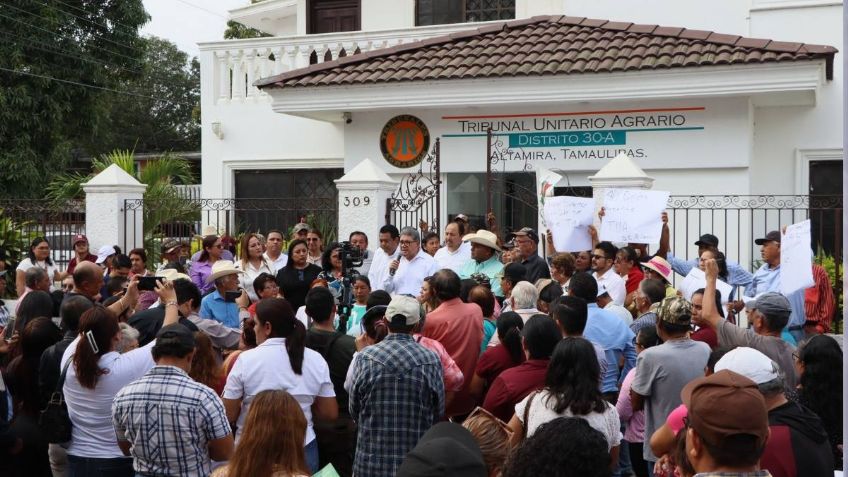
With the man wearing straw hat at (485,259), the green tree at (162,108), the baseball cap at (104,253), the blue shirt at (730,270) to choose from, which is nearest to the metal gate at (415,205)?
the man wearing straw hat at (485,259)

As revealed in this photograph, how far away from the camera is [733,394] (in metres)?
3.53

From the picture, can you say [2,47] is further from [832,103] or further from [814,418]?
[814,418]

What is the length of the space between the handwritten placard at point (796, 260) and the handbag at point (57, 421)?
560cm

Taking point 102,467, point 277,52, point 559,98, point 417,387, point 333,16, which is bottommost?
point 102,467

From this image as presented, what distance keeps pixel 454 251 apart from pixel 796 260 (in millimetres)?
3701

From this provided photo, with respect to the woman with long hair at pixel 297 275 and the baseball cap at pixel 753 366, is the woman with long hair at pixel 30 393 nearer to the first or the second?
the woman with long hair at pixel 297 275

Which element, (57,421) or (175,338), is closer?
(175,338)

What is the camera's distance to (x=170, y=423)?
4992 mm

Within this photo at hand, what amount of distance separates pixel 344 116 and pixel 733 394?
13.8 meters

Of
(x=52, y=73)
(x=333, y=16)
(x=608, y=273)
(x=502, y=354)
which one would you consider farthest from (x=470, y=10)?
(x=502, y=354)

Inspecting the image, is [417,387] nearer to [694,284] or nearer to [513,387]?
[513,387]

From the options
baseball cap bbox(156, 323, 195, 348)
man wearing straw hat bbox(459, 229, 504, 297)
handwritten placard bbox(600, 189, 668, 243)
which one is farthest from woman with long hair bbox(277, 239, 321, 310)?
baseball cap bbox(156, 323, 195, 348)

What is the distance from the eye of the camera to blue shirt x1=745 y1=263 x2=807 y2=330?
358 inches

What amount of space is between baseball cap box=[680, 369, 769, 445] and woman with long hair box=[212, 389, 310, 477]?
1609mm
